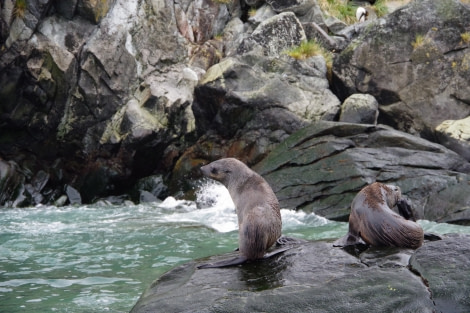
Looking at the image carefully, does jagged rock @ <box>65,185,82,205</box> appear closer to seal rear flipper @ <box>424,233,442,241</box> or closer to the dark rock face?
the dark rock face

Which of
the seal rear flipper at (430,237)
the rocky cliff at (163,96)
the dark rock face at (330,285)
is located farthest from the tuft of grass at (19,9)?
the seal rear flipper at (430,237)

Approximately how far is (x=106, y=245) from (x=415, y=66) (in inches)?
378

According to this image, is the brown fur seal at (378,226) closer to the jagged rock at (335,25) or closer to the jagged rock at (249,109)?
the jagged rock at (249,109)

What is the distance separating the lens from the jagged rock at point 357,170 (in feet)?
32.0

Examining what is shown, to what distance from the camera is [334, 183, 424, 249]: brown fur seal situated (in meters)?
4.66

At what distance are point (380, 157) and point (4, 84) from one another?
934 centimetres

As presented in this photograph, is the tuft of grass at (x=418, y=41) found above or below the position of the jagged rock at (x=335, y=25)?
below

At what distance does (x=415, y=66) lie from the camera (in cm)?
1416

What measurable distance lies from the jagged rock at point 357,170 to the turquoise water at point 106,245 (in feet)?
1.55

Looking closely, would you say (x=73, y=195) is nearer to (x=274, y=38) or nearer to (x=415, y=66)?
(x=274, y=38)

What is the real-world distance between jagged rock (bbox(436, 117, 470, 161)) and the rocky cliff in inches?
1.7

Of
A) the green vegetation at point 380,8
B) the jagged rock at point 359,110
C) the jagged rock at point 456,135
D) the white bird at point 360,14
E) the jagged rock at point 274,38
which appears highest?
the green vegetation at point 380,8

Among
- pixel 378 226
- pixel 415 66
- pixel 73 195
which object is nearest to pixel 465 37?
pixel 415 66

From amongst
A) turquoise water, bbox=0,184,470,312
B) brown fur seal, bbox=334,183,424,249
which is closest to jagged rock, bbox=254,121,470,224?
turquoise water, bbox=0,184,470,312
